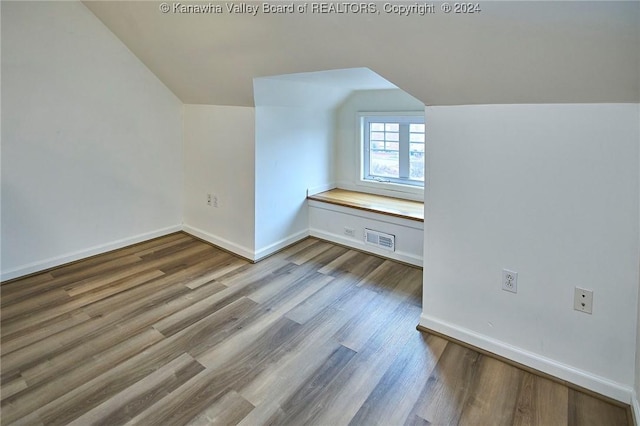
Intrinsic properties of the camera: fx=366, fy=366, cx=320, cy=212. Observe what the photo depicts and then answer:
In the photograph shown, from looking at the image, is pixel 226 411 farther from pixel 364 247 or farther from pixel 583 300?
pixel 364 247

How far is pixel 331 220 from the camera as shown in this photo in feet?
12.0

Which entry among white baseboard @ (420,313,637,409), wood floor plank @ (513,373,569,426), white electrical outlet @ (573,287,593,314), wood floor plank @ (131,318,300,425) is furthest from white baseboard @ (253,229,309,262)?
white electrical outlet @ (573,287,593,314)

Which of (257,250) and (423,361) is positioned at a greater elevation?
(257,250)

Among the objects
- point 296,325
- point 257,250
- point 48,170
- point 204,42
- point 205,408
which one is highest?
point 204,42

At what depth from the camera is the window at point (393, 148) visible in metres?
3.51

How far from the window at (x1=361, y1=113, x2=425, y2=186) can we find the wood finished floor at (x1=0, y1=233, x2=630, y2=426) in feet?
3.54

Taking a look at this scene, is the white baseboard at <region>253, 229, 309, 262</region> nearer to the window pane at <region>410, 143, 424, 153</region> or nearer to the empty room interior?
the empty room interior

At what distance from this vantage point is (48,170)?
290cm

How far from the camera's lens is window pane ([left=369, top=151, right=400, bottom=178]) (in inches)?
145

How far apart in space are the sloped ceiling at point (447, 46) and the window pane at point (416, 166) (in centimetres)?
154

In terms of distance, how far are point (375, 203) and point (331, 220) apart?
0.48 m

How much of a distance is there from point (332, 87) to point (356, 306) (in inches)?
80.6

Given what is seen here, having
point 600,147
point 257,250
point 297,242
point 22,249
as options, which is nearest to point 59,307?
point 22,249

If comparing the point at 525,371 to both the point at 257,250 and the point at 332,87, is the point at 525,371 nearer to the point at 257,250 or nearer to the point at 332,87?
the point at 257,250
